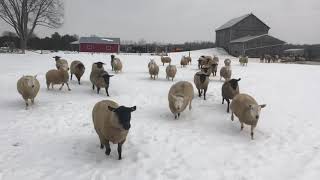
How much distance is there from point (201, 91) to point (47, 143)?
8.57 metres

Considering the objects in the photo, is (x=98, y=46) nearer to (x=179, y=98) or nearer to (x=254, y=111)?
(x=179, y=98)

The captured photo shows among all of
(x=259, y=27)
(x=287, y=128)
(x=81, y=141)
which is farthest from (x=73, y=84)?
(x=259, y=27)

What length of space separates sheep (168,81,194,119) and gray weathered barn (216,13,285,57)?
50.4m

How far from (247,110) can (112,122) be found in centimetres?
439

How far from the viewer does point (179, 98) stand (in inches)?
467

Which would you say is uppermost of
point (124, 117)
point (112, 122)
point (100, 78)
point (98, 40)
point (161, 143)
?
point (98, 40)

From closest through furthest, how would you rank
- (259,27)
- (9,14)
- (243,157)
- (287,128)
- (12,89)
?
(243,157) < (287,128) < (12,89) < (9,14) < (259,27)

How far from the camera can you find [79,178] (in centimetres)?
741

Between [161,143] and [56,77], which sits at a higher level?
[56,77]

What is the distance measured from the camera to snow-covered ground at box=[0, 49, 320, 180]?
7836 mm

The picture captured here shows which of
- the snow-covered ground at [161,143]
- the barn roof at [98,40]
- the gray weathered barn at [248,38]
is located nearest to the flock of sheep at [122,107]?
the snow-covered ground at [161,143]

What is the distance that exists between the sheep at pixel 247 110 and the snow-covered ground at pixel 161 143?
47 cm

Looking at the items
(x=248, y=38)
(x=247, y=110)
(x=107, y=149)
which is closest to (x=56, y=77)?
(x=107, y=149)

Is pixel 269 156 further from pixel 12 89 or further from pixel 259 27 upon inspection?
pixel 259 27
